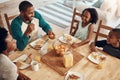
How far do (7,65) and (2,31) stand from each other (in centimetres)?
30

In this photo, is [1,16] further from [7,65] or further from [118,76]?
[118,76]

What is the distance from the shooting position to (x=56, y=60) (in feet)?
6.64

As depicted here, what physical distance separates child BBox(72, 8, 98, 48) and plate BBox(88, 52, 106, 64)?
281mm

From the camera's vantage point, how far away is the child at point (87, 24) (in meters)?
2.46

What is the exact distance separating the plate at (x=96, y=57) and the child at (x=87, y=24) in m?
0.28

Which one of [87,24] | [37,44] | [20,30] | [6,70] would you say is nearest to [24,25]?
[20,30]

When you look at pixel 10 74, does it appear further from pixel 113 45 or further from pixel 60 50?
pixel 113 45

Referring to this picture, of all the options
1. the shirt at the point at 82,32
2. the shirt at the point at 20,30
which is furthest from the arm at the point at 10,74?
the shirt at the point at 82,32

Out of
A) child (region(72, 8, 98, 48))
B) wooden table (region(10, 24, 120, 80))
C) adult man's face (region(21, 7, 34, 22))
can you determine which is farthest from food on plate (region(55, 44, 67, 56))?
adult man's face (region(21, 7, 34, 22))

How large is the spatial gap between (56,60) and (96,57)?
399mm

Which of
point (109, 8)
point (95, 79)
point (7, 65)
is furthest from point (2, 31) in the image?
point (109, 8)

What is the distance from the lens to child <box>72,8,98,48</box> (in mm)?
2465

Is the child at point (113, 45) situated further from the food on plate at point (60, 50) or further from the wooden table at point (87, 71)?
the food on plate at point (60, 50)

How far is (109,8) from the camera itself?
3.58 m
